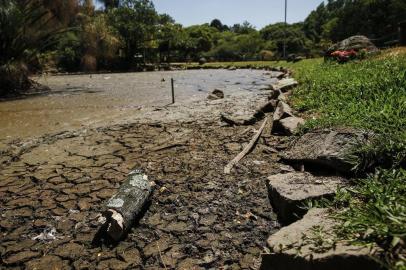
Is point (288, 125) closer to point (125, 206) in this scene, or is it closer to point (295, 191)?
point (295, 191)

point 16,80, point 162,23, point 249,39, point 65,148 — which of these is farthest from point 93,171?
point 249,39

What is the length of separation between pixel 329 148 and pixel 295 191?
892mm

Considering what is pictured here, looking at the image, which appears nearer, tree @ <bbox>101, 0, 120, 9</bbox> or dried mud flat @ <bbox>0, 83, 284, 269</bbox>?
dried mud flat @ <bbox>0, 83, 284, 269</bbox>

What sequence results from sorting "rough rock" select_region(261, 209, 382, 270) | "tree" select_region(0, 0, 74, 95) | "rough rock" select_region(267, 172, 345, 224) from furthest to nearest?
"tree" select_region(0, 0, 74, 95) < "rough rock" select_region(267, 172, 345, 224) < "rough rock" select_region(261, 209, 382, 270)

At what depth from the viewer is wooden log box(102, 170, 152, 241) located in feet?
11.6

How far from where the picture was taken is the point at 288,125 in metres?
6.18

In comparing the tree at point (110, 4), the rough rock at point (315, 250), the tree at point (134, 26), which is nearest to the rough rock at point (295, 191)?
the rough rock at point (315, 250)

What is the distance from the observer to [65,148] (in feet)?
22.0

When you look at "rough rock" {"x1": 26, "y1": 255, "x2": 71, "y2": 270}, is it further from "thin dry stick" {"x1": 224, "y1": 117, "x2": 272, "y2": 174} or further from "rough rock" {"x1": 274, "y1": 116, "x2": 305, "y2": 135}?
"rough rock" {"x1": 274, "y1": 116, "x2": 305, "y2": 135}

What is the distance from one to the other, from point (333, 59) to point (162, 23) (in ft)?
114

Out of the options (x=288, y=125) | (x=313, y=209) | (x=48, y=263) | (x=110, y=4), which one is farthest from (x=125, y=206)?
(x=110, y=4)

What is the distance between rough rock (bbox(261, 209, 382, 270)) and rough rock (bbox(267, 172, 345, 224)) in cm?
41

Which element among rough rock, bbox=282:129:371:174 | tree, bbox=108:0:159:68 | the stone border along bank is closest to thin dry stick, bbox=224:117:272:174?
the stone border along bank

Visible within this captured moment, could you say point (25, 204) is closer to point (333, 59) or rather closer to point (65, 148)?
point (65, 148)
